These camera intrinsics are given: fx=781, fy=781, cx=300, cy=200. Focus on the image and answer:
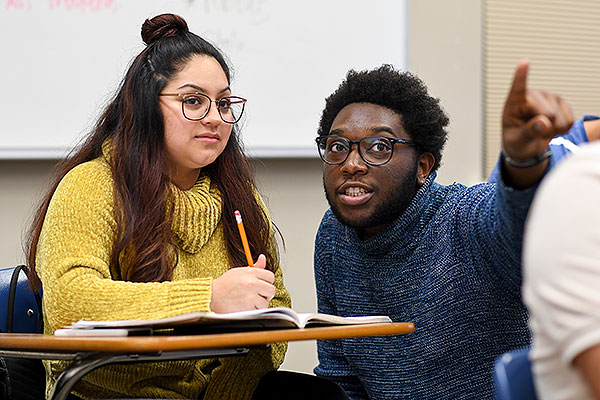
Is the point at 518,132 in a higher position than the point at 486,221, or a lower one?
higher

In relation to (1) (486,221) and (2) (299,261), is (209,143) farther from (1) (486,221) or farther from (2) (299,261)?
(2) (299,261)

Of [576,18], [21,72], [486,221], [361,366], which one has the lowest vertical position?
[361,366]

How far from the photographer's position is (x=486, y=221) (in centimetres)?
144

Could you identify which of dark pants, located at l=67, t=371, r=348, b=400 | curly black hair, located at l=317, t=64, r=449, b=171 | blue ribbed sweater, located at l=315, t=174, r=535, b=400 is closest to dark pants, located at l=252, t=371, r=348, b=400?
dark pants, located at l=67, t=371, r=348, b=400

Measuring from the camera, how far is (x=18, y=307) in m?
1.70

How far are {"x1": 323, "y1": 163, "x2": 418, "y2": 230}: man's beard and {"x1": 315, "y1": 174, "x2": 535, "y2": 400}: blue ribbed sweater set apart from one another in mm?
16

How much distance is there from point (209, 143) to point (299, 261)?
112cm

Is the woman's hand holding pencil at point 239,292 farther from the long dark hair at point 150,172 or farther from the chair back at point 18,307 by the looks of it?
the chair back at point 18,307

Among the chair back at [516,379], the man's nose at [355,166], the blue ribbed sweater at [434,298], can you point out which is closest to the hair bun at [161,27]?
the man's nose at [355,166]

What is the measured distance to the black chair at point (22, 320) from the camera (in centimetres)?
165

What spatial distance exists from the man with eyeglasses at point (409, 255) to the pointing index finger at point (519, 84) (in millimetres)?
382

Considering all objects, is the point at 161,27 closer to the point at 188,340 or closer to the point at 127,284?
the point at 127,284

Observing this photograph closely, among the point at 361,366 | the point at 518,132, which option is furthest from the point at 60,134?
the point at 518,132

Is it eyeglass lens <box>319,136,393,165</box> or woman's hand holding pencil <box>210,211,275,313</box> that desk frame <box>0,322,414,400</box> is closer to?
woman's hand holding pencil <box>210,211,275,313</box>
